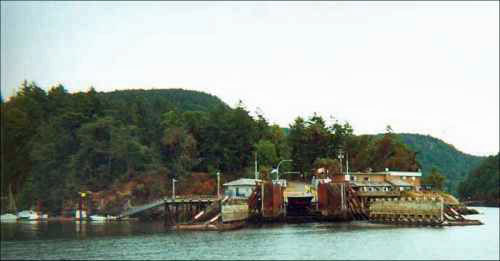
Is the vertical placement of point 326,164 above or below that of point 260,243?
above

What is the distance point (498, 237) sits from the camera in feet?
272

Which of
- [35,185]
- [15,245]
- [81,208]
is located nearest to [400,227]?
[15,245]

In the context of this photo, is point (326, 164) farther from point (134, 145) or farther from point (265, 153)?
point (134, 145)

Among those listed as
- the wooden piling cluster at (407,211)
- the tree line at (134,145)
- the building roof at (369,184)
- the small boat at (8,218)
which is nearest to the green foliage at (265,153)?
the tree line at (134,145)

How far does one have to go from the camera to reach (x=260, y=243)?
238 feet

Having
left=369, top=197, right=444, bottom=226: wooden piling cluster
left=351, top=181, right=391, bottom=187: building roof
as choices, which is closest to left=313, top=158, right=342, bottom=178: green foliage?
left=351, top=181, right=391, bottom=187: building roof

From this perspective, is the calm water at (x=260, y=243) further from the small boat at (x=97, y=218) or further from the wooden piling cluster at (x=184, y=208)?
the small boat at (x=97, y=218)

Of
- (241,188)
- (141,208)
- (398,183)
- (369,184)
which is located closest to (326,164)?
(398,183)

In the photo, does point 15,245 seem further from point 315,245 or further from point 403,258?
point 403,258

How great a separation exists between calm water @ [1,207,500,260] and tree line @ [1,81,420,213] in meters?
34.7

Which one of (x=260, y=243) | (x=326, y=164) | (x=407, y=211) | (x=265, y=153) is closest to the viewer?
(x=260, y=243)

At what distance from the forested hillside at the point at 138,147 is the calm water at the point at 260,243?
34.4 metres

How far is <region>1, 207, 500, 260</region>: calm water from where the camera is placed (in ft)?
204

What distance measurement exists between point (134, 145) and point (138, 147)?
837 millimetres
